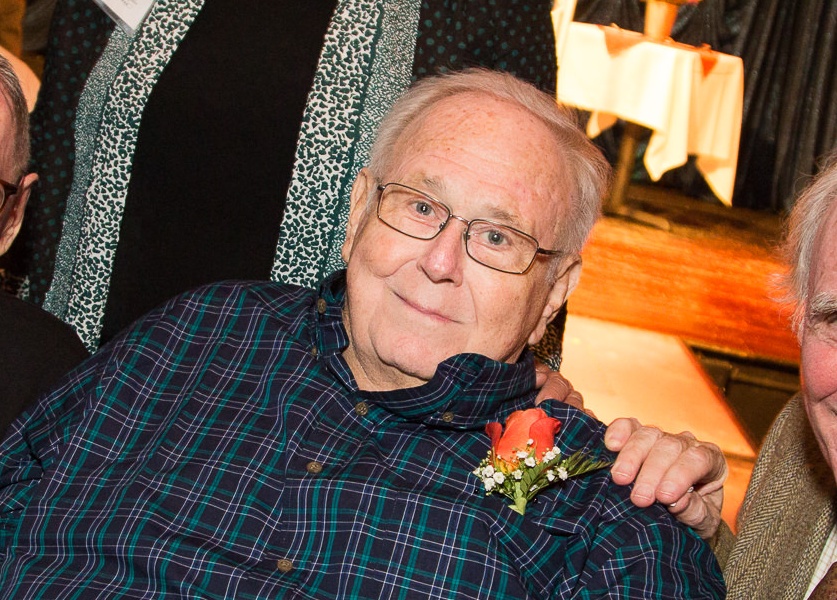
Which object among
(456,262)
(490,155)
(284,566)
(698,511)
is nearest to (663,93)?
(490,155)

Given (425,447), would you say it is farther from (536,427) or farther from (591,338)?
(591,338)

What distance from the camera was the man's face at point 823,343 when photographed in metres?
1.50

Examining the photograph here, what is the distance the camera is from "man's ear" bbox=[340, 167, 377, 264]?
6.63 ft

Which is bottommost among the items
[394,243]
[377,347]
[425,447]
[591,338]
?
[591,338]

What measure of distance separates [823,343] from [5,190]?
153 cm

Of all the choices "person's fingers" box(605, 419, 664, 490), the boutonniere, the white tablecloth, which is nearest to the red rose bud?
the boutonniere

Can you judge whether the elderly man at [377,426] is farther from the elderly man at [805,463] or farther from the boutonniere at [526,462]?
the elderly man at [805,463]

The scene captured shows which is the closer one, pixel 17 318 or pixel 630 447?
pixel 630 447

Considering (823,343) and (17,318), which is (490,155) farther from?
(17,318)

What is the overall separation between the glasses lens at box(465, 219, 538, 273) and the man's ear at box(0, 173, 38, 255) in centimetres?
89

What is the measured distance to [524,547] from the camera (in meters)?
1.68

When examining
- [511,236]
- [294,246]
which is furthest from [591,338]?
[511,236]

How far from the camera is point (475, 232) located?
1.83 meters

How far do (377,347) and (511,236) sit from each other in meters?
0.33
